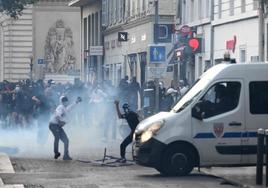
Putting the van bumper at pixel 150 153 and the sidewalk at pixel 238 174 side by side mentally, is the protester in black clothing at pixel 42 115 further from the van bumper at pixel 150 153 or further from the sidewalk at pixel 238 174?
the van bumper at pixel 150 153

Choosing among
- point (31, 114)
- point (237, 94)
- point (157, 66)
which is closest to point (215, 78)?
point (237, 94)

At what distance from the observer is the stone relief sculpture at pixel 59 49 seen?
86.3 meters

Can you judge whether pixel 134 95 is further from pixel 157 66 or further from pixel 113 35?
pixel 113 35

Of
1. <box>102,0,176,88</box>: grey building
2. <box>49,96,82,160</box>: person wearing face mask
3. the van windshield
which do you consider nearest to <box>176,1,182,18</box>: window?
<box>102,0,176,88</box>: grey building

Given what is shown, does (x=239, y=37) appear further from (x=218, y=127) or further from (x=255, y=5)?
(x=218, y=127)

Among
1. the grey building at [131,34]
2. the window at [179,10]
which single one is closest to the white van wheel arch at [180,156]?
the grey building at [131,34]

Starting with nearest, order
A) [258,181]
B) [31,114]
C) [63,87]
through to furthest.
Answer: [258,181] < [31,114] < [63,87]

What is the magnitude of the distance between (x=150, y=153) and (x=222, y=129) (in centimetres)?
143

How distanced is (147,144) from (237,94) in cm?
194

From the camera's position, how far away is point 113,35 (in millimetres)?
66375

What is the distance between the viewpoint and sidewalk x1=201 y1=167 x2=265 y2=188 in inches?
742

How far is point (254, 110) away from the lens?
2003 cm

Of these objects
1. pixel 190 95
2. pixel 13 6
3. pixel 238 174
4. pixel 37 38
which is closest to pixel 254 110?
pixel 190 95

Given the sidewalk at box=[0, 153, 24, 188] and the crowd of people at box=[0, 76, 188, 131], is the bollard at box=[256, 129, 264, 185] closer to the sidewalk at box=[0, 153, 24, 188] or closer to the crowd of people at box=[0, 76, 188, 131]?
the sidewalk at box=[0, 153, 24, 188]
